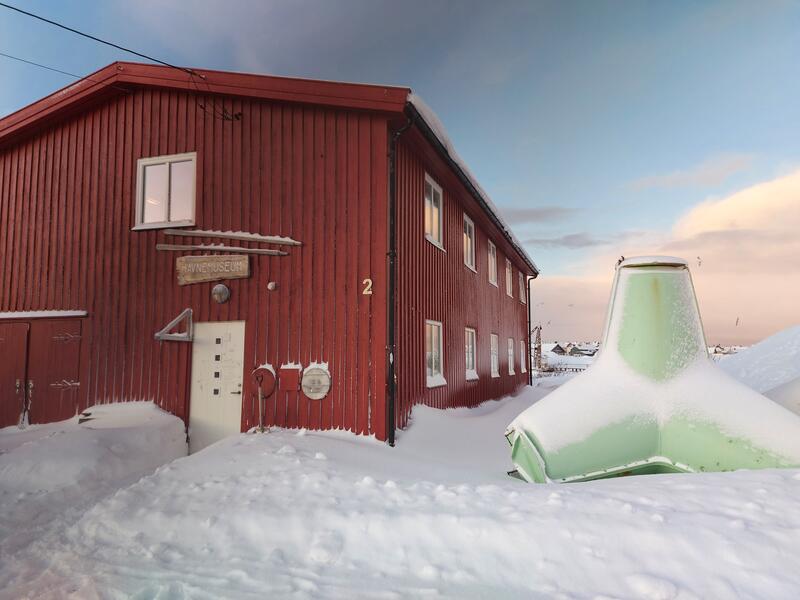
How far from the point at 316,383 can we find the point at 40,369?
5849mm

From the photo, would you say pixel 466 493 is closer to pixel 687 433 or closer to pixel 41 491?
pixel 687 433

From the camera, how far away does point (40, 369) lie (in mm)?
9898

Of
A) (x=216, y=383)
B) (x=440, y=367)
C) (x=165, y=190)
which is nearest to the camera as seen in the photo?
(x=216, y=383)

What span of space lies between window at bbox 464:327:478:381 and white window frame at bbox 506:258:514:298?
578cm

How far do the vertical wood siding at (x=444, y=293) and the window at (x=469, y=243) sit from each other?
0.72 ft

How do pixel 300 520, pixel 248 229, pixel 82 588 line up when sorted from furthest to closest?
pixel 248 229 < pixel 300 520 < pixel 82 588

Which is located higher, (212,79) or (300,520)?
(212,79)

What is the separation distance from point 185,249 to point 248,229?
1269 mm

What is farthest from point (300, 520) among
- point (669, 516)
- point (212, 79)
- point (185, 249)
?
point (212, 79)

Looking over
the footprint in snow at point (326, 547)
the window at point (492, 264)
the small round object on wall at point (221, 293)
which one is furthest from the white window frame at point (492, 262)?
the footprint in snow at point (326, 547)

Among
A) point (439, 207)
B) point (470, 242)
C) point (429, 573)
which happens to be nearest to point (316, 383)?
point (429, 573)

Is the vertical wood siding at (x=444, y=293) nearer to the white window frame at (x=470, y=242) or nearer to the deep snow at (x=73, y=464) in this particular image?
the white window frame at (x=470, y=242)

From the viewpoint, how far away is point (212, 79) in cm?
898

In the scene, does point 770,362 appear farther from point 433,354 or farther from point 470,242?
point 433,354
